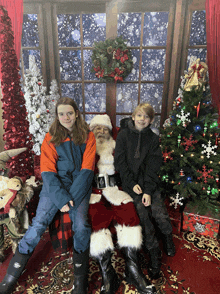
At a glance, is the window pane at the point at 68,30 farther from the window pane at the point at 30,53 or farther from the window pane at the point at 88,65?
the window pane at the point at 30,53

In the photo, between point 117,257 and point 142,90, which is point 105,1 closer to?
point 142,90

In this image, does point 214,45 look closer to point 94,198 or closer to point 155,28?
point 155,28

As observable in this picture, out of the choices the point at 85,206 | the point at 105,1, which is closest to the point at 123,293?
the point at 85,206

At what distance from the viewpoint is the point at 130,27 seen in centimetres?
321

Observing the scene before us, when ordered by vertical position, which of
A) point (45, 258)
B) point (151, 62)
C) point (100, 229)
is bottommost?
point (45, 258)

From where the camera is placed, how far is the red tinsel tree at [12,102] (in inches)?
77.1

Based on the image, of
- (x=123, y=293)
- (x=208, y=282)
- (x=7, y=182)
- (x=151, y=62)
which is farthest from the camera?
(x=151, y=62)

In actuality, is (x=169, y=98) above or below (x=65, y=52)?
below

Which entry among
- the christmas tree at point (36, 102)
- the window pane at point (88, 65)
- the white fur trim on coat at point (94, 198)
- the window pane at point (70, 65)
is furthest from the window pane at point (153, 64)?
the white fur trim on coat at point (94, 198)

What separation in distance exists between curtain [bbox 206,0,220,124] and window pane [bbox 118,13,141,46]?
3.47 ft

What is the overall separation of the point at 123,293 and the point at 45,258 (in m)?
0.85

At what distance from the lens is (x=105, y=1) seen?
3.08 metres

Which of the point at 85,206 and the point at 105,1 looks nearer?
the point at 85,206

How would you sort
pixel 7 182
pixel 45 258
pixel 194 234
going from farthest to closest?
pixel 194 234
pixel 45 258
pixel 7 182
